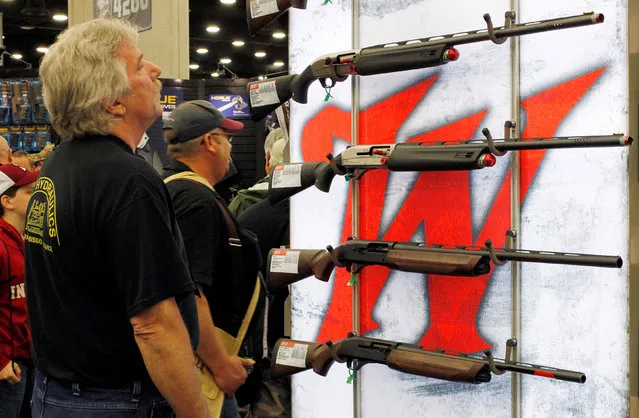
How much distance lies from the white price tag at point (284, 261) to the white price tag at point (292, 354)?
0.94 ft

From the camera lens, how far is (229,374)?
256 centimetres

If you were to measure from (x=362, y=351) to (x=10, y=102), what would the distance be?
19.3 feet

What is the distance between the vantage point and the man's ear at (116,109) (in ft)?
6.31

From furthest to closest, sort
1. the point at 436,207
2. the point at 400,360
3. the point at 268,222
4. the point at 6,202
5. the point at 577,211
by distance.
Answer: the point at 268,222
the point at 6,202
the point at 436,207
the point at 400,360
the point at 577,211

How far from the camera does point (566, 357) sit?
256 cm

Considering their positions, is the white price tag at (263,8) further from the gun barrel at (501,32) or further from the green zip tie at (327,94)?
the gun barrel at (501,32)

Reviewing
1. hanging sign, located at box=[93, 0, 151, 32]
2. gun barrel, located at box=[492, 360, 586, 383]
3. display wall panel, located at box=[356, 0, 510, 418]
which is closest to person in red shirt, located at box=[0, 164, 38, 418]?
display wall panel, located at box=[356, 0, 510, 418]

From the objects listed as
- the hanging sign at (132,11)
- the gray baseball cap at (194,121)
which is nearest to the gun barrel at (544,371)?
the gray baseball cap at (194,121)

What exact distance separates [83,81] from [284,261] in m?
1.44

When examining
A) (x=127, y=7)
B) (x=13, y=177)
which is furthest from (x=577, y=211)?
(x=127, y=7)

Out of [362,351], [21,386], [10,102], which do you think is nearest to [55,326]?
[362,351]

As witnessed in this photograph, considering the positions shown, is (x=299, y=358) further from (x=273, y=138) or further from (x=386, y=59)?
(x=273, y=138)

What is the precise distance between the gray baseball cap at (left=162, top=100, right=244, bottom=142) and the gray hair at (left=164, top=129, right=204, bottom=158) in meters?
0.01

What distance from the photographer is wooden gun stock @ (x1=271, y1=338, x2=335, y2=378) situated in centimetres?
305
